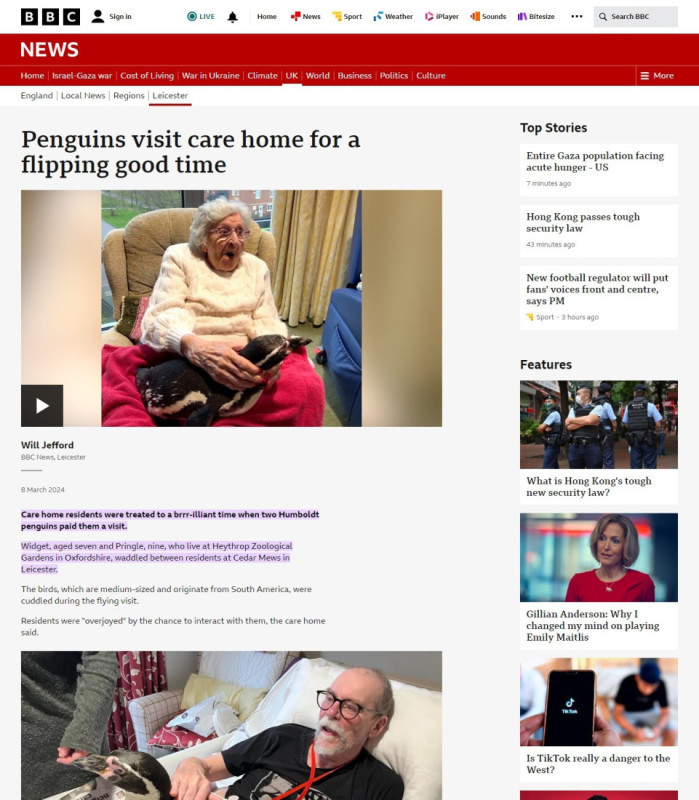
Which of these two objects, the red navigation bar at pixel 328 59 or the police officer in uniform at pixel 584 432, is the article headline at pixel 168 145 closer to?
the red navigation bar at pixel 328 59

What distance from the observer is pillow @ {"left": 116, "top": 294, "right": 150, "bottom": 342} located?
4.85 ft

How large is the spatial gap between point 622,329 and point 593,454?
0.82ft

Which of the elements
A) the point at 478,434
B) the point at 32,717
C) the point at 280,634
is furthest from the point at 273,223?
the point at 32,717

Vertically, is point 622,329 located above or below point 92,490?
above

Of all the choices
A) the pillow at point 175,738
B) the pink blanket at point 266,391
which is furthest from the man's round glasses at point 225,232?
the pillow at point 175,738

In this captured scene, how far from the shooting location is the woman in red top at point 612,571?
128 centimetres

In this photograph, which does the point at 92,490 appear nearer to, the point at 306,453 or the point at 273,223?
the point at 306,453

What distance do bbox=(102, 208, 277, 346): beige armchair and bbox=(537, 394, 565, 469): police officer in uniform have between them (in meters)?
0.67

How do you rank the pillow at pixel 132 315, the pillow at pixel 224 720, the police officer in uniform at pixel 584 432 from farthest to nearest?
the pillow at pixel 224 720 → the pillow at pixel 132 315 → the police officer in uniform at pixel 584 432

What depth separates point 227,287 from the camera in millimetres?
1462

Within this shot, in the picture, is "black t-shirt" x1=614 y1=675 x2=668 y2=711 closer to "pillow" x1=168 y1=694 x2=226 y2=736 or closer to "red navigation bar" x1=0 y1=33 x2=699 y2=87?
"pillow" x1=168 y1=694 x2=226 y2=736

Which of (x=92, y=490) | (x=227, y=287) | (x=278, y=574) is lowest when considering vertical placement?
(x=278, y=574)

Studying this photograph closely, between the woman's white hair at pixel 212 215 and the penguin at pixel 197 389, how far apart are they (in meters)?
0.25

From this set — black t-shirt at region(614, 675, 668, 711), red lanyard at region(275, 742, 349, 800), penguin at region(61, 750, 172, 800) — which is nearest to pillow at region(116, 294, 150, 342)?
penguin at region(61, 750, 172, 800)
